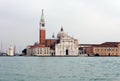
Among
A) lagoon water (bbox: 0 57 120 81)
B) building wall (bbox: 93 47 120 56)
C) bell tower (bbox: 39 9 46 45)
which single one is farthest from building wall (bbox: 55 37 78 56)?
lagoon water (bbox: 0 57 120 81)

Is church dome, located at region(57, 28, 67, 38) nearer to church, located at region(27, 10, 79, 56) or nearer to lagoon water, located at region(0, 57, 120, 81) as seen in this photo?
church, located at region(27, 10, 79, 56)

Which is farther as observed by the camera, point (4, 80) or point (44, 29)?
point (44, 29)

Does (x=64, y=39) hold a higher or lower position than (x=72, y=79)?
higher

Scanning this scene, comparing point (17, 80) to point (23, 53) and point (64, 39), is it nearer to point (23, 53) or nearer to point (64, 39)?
point (64, 39)

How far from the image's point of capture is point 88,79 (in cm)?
1964

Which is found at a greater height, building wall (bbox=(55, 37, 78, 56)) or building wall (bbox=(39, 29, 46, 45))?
building wall (bbox=(39, 29, 46, 45))

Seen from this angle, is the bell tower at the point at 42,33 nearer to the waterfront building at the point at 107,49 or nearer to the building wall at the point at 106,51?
the waterfront building at the point at 107,49

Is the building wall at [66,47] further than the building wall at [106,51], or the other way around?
the building wall at [106,51]

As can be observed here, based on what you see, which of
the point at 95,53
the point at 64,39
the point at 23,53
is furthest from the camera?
the point at 23,53

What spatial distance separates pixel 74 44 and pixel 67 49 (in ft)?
9.06

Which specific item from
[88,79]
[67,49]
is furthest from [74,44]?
[88,79]

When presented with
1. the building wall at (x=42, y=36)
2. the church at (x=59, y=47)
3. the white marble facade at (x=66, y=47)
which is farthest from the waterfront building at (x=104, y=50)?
the building wall at (x=42, y=36)

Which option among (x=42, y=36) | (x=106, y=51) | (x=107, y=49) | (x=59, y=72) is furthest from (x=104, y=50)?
(x=59, y=72)

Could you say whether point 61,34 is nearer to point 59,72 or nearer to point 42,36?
point 42,36
